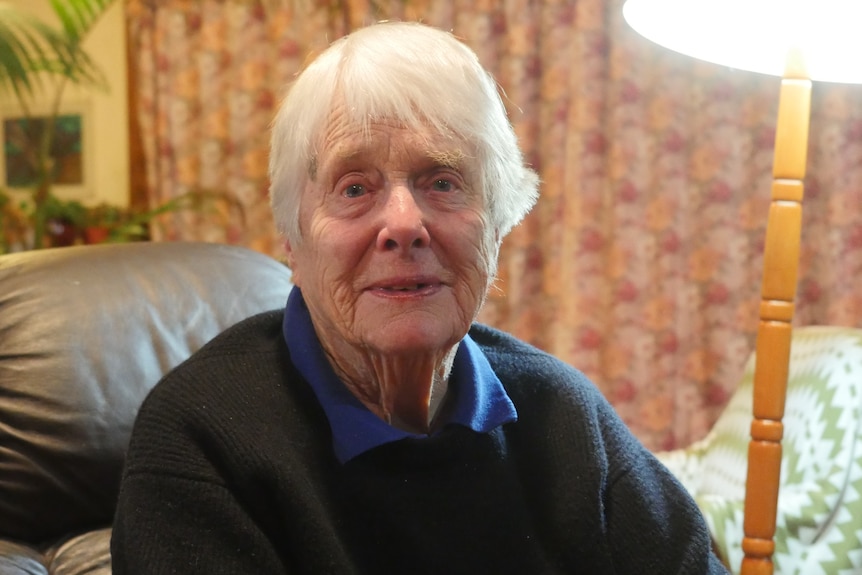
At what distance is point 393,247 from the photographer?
95 centimetres

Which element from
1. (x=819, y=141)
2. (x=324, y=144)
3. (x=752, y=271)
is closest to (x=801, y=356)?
(x=752, y=271)

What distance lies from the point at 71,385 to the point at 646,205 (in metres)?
1.90

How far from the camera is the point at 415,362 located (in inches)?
39.0

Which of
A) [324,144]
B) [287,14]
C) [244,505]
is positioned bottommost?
[244,505]

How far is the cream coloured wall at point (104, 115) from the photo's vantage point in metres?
3.30

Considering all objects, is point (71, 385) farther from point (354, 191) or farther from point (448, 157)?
point (448, 157)

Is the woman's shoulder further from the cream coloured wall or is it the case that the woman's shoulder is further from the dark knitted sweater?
the cream coloured wall

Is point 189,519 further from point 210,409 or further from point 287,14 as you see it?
point 287,14

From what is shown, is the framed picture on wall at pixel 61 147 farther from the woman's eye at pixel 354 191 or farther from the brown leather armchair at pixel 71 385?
the woman's eye at pixel 354 191

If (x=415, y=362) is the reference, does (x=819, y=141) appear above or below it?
above

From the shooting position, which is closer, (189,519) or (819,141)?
(189,519)

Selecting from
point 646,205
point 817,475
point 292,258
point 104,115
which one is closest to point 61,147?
point 104,115

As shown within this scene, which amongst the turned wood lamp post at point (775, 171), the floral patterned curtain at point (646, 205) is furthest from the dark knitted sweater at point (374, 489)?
the floral patterned curtain at point (646, 205)

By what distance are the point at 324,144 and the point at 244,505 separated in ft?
1.39
